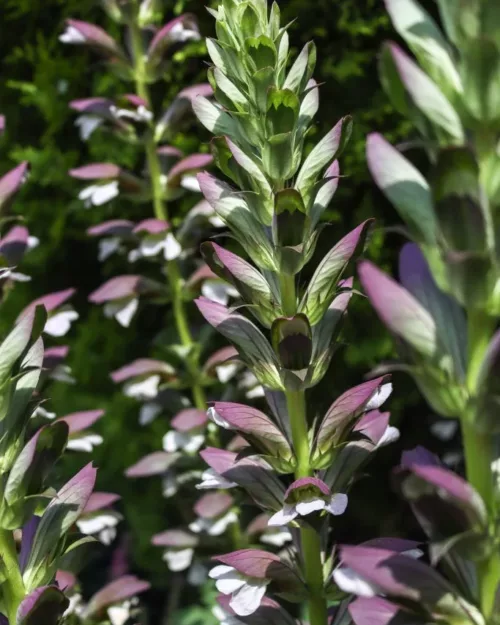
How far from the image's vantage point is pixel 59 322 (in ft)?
4.51

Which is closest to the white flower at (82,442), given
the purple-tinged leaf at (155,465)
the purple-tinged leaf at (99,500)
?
the purple-tinged leaf at (99,500)

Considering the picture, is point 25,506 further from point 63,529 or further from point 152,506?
point 152,506

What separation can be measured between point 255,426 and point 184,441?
74 centimetres

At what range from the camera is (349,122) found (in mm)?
Result: 877

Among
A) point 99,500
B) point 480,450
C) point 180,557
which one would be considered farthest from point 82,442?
point 480,450

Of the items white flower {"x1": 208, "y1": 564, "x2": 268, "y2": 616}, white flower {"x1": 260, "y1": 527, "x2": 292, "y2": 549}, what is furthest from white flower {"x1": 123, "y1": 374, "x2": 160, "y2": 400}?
white flower {"x1": 208, "y1": 564, "x2": 268, "y2": 616}

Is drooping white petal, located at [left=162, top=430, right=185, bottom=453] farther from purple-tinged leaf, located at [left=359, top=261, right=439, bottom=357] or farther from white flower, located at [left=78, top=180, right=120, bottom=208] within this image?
purple-tinged leaf, located at [left=359, top=261, right=439, bottom=357]

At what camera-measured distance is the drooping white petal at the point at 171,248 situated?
1.62 m

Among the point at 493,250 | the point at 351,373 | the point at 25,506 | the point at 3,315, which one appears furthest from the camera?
the point at 3,315

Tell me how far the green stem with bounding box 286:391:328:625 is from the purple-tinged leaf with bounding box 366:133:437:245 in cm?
33

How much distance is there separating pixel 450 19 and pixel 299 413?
47cm

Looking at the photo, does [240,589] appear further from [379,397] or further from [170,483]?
[170,483]

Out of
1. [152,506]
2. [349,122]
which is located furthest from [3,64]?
[349,122]

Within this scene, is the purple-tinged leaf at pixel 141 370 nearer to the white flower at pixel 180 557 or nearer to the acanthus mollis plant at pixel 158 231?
the acanthus mollis plant at pixel 158 231
